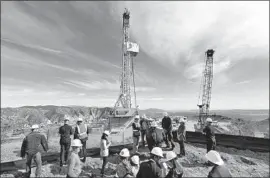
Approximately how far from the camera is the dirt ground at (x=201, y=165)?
23.0 feet

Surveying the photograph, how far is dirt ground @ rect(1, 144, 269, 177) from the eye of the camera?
7.01 meters

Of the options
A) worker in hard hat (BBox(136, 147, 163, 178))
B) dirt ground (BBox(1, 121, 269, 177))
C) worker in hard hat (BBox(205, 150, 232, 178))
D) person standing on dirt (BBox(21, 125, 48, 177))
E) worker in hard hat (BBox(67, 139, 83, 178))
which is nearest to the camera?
worker in hard hat (BBox(205, 150, 232, 178))

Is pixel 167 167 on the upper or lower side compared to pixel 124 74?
lower

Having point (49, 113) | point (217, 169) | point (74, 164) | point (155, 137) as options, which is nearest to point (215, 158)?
point (217, 169)

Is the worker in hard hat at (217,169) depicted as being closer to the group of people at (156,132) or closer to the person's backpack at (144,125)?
the group of people at (156,132)

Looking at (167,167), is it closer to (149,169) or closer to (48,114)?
(149,169)

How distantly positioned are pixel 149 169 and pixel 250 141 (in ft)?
33.3

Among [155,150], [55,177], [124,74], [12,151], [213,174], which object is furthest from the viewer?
[124,74]

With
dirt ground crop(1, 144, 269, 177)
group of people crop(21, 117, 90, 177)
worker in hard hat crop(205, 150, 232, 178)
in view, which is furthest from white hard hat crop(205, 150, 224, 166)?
dirt ground crop(1, 144, 269, 177)

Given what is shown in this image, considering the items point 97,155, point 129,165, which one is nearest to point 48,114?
point 97,155

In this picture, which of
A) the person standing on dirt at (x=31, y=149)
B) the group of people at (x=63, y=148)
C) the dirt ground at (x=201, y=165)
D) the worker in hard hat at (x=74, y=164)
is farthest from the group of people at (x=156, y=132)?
the person standing on dirt at (x=31, y=149)

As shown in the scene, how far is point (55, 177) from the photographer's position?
21.5 feet

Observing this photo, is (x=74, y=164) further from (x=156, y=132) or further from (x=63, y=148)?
(x=156, y=132)

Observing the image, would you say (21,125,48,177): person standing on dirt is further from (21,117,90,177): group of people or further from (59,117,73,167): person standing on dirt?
(59,117,73,167): person standing on dirt
